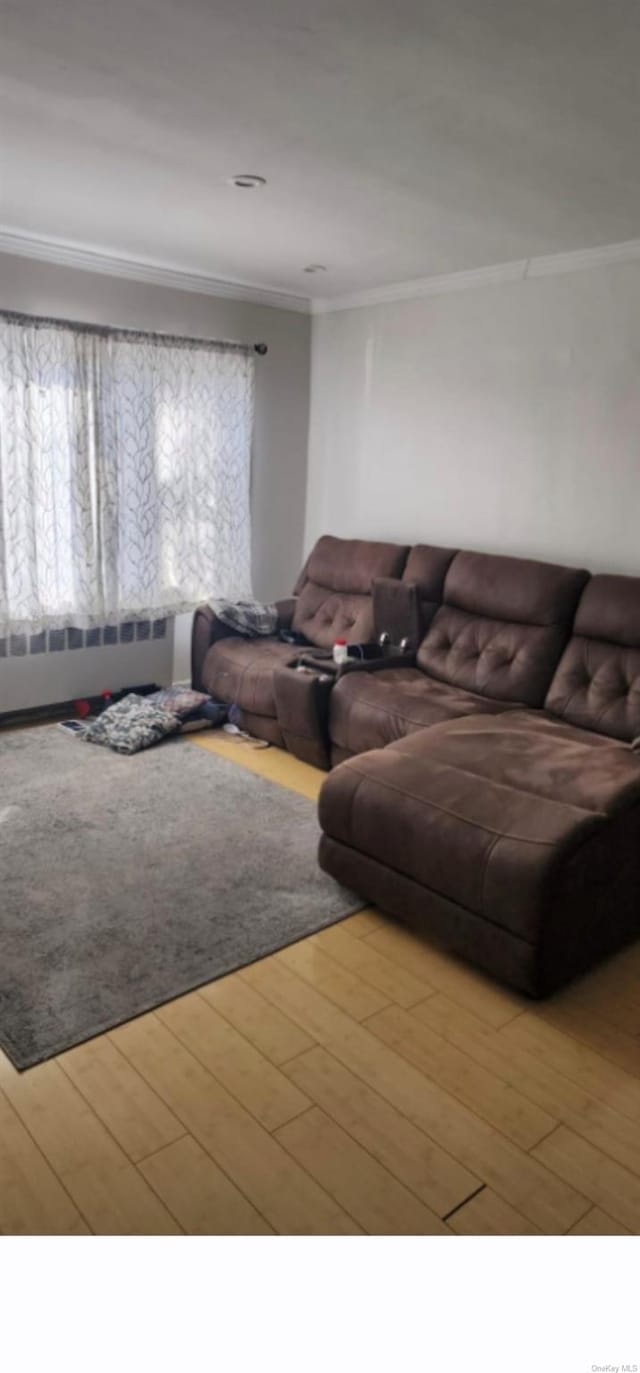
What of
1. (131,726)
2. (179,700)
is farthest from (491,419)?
(131,726)

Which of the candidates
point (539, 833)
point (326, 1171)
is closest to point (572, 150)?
point (539, 833)

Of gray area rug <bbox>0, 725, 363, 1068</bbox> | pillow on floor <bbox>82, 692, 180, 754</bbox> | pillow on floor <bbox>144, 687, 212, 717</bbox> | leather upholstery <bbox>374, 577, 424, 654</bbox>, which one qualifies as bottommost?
gray area rug <bbox>0, 725, 363, 1068</bbox>

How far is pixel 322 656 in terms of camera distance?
14.0ft

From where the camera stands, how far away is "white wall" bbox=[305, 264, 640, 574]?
3732 millimetres

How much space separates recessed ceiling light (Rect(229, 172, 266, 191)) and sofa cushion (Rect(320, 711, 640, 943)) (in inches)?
75.2

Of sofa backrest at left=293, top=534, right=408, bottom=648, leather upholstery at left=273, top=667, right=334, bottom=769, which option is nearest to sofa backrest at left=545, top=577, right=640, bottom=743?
leather upholstery at left=273, top=667, right=334, bottom=769

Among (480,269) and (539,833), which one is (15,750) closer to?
(539,833)

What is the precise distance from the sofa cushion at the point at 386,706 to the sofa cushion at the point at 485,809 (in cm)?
40

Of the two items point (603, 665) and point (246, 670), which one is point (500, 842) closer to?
point (603, 665)

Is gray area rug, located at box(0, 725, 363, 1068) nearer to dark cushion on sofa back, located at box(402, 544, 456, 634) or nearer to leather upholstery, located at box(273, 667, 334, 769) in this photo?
leather upholstery, located at box(273, 667, 334, 769)

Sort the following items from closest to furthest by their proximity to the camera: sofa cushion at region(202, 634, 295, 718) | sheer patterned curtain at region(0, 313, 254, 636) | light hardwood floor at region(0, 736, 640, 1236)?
1. light hardwood floor at region(0, 736, 640, 1236)
2. sheer patterned curtain at region(0, 313, 254, 636)
3. sofa cushion at region(202, 634, 295, 718)

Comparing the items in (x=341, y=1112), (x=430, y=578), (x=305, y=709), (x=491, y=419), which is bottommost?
(x=341, y=1112)

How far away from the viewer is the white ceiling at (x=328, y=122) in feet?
5.93

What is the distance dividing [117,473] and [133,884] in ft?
7.61
